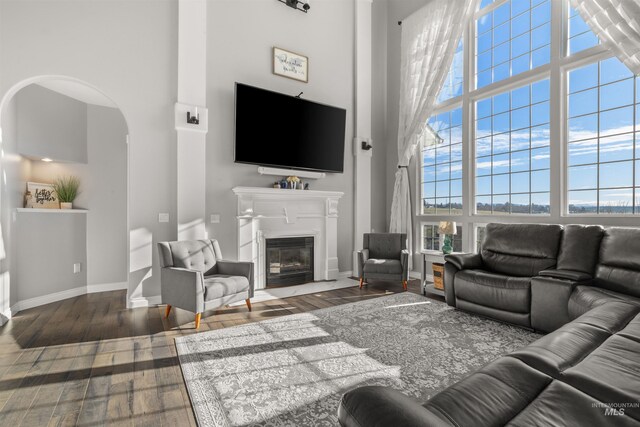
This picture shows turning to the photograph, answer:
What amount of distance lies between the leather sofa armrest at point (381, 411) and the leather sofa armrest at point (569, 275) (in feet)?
8.96

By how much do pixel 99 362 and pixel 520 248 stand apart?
4.20 m

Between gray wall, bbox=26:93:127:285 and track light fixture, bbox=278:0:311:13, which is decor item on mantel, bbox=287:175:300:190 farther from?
track light fixture, bbox=278:0:311:13

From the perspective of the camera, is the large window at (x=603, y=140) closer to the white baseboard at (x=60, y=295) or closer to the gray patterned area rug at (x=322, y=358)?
the gray patterned area rug at (x=322, y=358)

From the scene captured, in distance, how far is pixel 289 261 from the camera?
5.16 metres

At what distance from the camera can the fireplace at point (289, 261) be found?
195 inches

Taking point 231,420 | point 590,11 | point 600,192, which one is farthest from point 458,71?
point 231,420

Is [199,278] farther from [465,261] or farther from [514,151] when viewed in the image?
[514,151]

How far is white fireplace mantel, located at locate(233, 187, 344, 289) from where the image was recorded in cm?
469

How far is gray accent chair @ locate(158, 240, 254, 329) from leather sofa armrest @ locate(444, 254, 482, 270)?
2.38 m

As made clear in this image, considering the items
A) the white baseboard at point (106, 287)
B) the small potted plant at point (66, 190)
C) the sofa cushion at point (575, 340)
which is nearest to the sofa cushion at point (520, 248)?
the sofa cushion at point (575, 340)

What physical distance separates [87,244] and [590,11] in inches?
276

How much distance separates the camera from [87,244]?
4.75 m

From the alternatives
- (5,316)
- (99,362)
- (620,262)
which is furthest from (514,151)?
(5,316)

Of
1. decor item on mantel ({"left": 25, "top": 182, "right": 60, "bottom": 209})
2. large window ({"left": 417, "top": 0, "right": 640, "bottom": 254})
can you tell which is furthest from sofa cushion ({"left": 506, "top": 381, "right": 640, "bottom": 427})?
decor item on mantel ({"left": 25, "top": 182, "right": 60, "bottom": 209})
